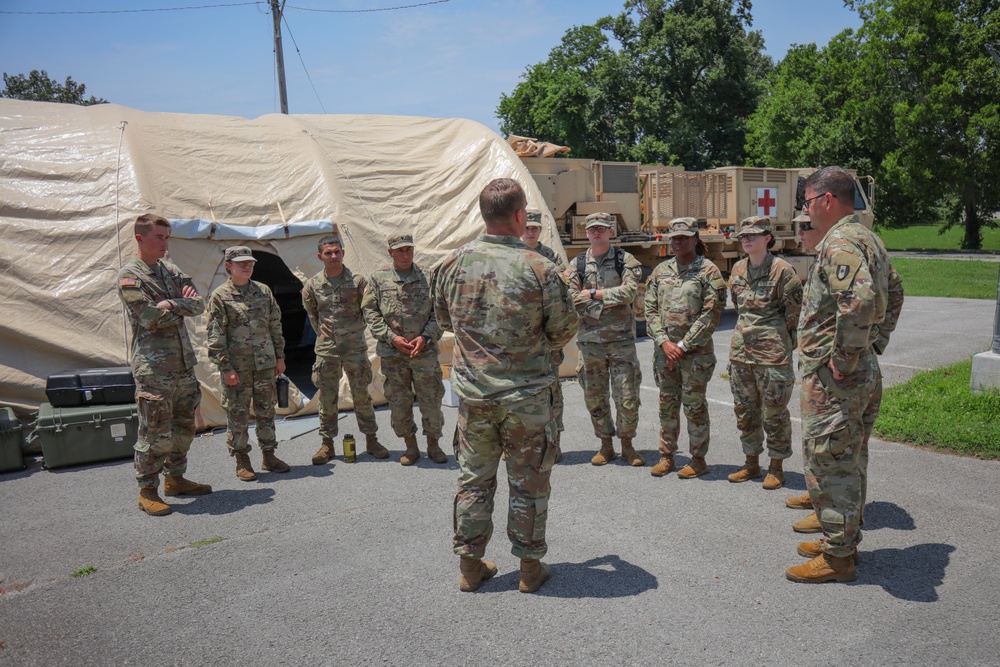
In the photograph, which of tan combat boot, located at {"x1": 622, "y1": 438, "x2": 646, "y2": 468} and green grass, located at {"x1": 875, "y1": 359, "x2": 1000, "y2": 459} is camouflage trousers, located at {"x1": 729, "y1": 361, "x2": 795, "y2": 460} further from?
green grass, located at {"x1": 875, "y1": 359, "x2": 1000, "y2": 459}

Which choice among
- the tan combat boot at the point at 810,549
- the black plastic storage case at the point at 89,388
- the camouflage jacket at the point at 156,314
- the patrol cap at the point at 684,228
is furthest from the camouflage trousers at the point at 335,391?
the tan combat boot at the point at 810,549

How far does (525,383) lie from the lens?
3740 millimetres

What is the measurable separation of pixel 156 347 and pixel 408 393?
2.07 m

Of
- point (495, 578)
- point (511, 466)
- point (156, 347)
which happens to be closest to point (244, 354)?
point (156, 347)

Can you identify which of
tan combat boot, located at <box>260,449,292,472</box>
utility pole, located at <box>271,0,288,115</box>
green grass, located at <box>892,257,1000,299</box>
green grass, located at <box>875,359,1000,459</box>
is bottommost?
tan combat boot, located at <box>260,449,292,472</box>

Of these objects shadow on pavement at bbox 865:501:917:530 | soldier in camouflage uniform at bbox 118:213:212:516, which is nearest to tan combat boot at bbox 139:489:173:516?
soldier in camouflage uniform at bbox 118:213:212:516

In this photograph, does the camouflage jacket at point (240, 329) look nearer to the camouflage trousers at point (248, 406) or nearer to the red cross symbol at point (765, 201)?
the camouflage trousers at point (248, 406)

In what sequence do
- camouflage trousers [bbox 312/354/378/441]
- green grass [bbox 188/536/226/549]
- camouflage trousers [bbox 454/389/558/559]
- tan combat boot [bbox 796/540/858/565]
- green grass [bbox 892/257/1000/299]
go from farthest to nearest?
green grass [bbox 892/257/1000/299] < camouflage trousers [bbox 312/354/378/441] < green grass [bbox 188/536/226/549] < tan combat boot [bbox 796/540/858/565] < camouflage trousers [bbox 454/389/558/559]

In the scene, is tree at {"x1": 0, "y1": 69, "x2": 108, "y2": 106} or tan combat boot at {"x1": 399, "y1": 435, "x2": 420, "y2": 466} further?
tree at {"x1": 0, "y1": 69, "x2": 108, "y2": 106}

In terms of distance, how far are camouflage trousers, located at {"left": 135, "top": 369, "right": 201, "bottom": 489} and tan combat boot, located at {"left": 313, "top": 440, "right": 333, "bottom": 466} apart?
1242mm

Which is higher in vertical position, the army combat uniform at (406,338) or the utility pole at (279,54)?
the utility pole at (279,54)

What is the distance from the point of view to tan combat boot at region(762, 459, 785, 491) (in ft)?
17.9

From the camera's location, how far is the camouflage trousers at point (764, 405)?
5.30 metres

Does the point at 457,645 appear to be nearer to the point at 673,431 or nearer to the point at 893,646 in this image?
the point at 893,646
